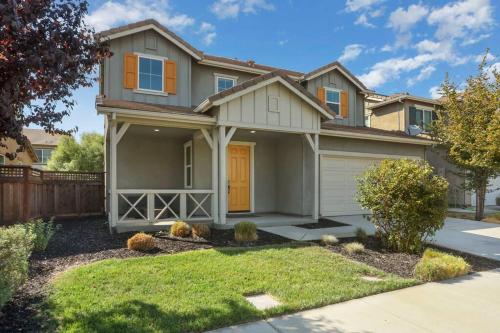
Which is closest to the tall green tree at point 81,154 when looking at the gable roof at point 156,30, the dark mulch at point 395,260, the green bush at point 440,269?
the gable roof at point 156,30

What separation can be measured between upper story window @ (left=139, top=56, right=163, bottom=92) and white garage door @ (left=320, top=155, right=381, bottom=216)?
22.0ft

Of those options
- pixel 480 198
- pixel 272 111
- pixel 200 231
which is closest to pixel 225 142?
pixel 272 111

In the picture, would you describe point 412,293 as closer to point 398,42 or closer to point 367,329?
point 367,329

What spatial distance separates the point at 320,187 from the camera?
39.3 ft

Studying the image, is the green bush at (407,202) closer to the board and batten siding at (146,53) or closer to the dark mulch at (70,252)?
the dark mulch at (70,252)

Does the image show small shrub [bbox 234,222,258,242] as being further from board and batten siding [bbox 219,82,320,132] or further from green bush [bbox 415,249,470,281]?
green bush [bbox 415,249,470,281]

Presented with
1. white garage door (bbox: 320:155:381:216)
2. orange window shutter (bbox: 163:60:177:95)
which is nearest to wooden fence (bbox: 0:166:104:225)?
orange window shutter (bbox: 163:60:177:95)

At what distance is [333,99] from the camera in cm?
1523

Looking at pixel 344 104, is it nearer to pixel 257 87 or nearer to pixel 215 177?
pixel 257 87

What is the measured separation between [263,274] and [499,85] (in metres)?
11.6

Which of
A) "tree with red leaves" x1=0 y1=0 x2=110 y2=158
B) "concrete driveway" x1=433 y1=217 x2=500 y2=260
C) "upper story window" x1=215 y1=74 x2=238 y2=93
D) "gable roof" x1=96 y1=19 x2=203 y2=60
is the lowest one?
"concrete driveway" x1=433 y1=217 x2=500 y2=260

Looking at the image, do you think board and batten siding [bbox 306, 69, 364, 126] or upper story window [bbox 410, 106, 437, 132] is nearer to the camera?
board and batten siding [bbox 306, 69, 364, 126]

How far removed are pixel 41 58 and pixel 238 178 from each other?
8926 mm

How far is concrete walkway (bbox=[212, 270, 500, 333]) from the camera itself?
360cm
